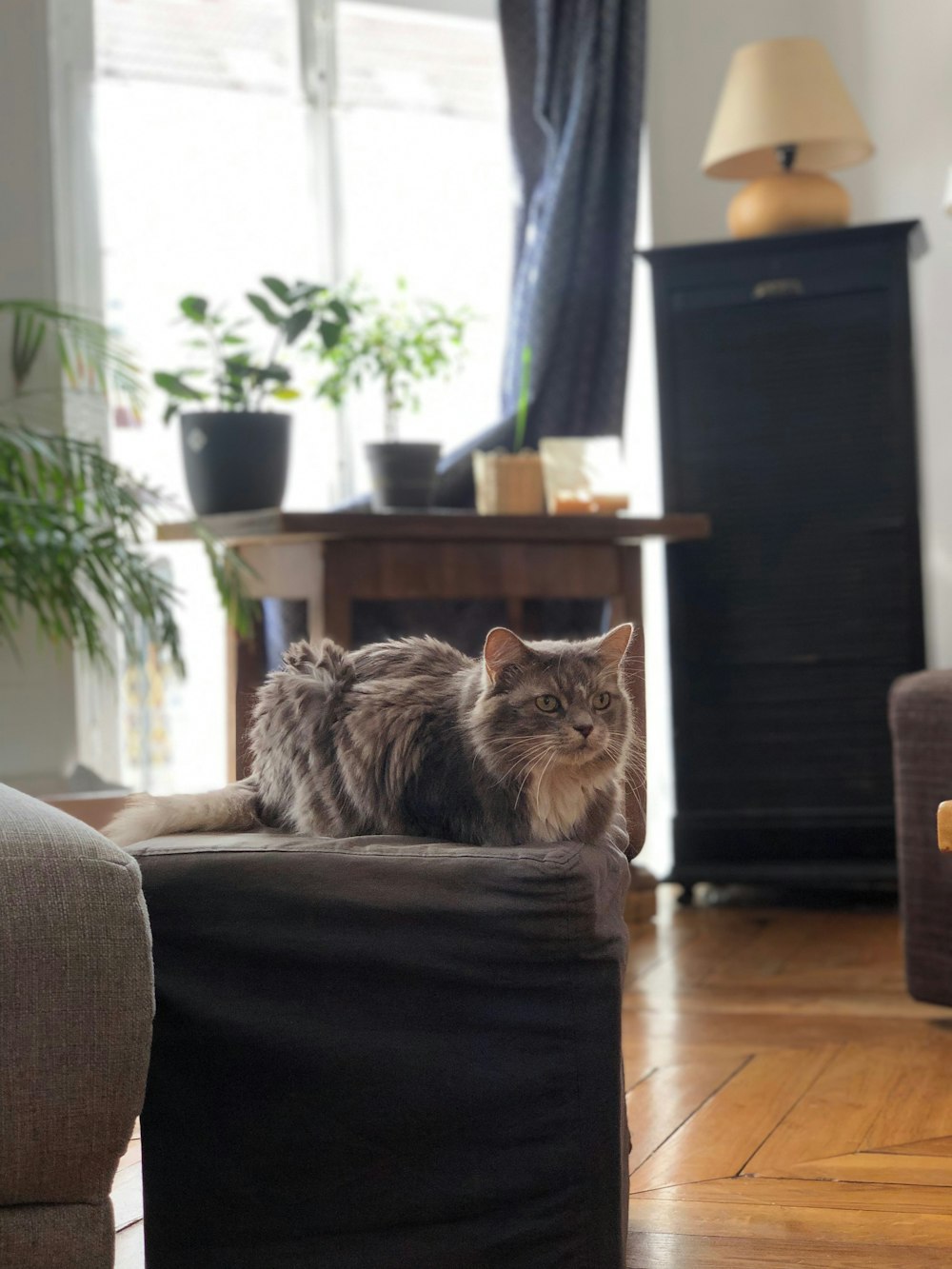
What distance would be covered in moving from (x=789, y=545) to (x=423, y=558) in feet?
2.84

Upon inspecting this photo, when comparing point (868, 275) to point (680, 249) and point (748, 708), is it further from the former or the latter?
point (748, 708)

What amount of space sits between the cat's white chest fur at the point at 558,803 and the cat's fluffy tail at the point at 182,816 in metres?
0.31

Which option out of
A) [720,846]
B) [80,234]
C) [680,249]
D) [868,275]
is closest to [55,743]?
[80,234]

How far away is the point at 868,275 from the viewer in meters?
2.97

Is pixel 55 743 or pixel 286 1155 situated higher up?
pixel 55 743

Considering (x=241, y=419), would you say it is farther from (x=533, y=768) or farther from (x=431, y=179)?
(x=533, y=768)

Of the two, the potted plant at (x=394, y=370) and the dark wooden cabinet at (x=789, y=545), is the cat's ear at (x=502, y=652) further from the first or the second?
the dark wooden cabinet at (x=789, y=545)

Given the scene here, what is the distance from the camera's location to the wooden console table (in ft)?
8.23

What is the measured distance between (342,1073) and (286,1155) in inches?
3.4

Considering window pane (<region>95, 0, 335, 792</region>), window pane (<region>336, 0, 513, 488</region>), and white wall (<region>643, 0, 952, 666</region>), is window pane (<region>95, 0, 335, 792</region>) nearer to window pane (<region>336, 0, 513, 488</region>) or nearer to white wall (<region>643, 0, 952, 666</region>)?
window pane (<region>336, 0, 513, 488</region>)

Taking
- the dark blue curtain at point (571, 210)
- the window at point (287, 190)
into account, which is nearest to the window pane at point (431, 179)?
the window at point (287, 190)

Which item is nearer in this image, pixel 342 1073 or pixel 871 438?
pixel 342 1073

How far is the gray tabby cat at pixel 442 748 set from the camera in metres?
1.28

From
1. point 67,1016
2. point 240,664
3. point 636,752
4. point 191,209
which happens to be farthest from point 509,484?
point 67,1016
